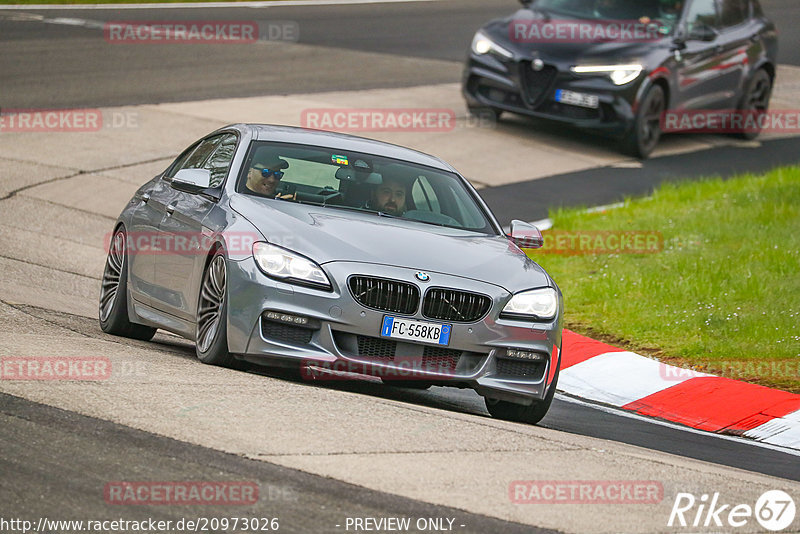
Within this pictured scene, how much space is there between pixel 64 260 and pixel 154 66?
10999 millimetres

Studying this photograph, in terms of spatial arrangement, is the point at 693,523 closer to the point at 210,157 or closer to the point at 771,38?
the point at 210,157

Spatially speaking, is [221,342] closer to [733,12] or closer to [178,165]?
[178,165]

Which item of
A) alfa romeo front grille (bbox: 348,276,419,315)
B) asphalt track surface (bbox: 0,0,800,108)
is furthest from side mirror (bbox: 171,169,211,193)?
asphalt track surface (bbox: 0,0,800,108)

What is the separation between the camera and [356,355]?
7.52m

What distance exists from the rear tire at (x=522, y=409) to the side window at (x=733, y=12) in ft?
44.4

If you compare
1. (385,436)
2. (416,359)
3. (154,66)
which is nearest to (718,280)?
(416,359)

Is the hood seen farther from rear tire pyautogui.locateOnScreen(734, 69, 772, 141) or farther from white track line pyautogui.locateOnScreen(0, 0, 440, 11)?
white track line pyautogui.locateOnScreen(0, 0, 440, 11)

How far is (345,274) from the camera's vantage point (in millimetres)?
7492

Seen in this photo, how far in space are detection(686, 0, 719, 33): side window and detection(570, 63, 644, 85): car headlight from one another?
5.43ft

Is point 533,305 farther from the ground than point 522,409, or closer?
farther from the ground

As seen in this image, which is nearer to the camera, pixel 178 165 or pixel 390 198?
pixel 390 198

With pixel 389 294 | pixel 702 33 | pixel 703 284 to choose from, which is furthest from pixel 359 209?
pixel 702 33

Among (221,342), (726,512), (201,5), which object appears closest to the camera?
(726,512)

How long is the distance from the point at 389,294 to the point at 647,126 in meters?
12.3
